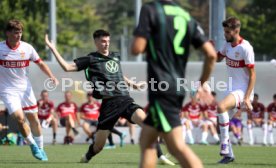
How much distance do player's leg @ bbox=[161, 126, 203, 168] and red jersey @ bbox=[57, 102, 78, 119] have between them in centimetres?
1530

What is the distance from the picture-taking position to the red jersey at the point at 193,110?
23781 millimetres

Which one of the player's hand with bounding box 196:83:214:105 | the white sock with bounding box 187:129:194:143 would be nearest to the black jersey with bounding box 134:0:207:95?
the white sock with bounding box 187:129:194:143

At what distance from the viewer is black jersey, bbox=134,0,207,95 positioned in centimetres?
806

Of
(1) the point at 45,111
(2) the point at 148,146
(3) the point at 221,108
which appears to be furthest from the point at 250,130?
(2) the point at 148,146

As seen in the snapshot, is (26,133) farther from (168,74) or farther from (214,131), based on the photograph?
(214,131)

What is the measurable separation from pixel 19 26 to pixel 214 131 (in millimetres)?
11712

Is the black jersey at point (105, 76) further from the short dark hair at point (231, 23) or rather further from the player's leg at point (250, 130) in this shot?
the player's leg at point (250, 130)

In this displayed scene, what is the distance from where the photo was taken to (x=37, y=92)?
24.6m

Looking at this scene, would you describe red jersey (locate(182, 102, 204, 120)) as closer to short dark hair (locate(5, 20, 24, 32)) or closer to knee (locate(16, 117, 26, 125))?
knee (locate(16, 117, 26, 125))

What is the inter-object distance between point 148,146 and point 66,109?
50.1ft

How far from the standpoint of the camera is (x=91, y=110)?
23.2 metres

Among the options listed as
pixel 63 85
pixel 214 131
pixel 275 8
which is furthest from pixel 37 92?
pixel 275 8

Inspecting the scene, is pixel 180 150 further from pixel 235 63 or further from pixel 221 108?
pixel 235 63

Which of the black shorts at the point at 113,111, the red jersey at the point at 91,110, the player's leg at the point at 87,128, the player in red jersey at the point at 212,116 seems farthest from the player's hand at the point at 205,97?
the black shorts at the point at 113,111
